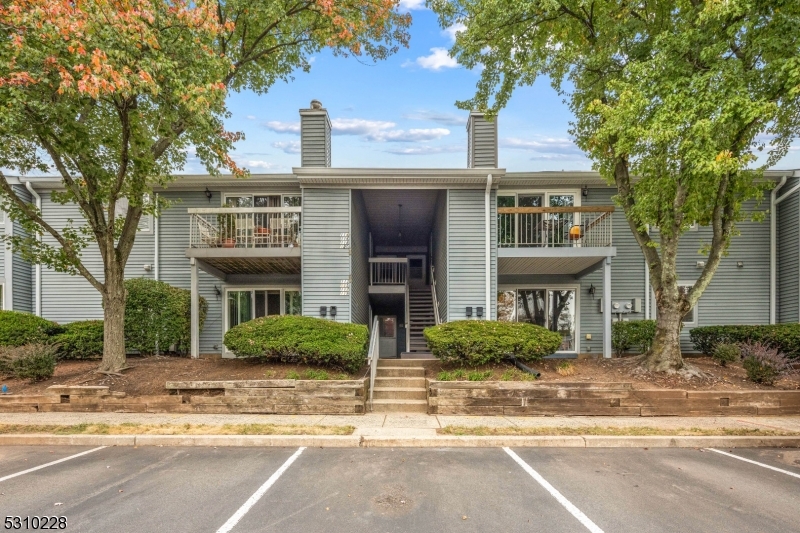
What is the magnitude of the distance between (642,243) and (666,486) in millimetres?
6129

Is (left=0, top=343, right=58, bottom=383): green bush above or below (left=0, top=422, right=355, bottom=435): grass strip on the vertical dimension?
above

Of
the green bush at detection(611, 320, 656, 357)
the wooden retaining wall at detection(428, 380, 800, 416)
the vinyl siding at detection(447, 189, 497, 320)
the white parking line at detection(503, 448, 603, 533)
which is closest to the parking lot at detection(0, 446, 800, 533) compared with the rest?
the white parking line at detection(503, 448, 603, 533)

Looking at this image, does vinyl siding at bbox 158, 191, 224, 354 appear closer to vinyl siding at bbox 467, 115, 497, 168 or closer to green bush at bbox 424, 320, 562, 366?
green bush at bbox 424, 320, 562, 366

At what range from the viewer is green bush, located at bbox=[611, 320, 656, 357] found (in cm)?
1168

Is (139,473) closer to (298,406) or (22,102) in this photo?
(298,406)

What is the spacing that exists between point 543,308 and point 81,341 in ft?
41.3

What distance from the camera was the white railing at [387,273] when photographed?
1452cm

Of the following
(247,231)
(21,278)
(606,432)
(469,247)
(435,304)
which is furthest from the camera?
(435,304)

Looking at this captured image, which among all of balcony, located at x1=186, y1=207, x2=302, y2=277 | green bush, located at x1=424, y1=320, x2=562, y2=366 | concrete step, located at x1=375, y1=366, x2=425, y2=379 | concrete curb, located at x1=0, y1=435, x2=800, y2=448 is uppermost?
balcony, located at x1=186, y1=207, x2=302, y2=277

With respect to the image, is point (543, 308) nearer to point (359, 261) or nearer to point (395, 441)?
point (359, 261)

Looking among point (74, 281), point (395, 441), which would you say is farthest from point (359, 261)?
point (74, 281)

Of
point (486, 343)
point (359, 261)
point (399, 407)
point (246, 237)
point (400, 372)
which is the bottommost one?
point (399, 407)

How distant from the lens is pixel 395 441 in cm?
602

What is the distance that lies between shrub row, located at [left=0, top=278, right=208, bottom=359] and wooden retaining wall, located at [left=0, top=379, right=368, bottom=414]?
122 inches
